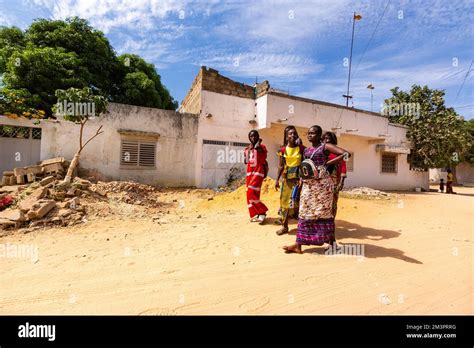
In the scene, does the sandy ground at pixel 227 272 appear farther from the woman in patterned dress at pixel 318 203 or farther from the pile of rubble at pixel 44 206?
the pile of rubble at pixel 44 206

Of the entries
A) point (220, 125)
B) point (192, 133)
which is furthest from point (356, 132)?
point (192, 133)

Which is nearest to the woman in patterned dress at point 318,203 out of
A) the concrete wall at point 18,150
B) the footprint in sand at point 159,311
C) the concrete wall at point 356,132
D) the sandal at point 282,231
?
the sandal at point 282,231

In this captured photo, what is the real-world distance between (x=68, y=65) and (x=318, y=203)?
13.8 metres

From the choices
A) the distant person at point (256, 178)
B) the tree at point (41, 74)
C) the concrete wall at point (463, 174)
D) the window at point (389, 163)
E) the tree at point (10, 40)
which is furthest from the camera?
the concrete wall at point (463, 174)

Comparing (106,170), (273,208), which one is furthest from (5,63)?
(273,208)

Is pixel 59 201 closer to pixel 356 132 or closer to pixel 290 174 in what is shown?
pixel 290 174

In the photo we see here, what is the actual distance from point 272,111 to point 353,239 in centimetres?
793

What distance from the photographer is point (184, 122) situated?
1053 centimetres

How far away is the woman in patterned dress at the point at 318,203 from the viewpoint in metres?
3.34

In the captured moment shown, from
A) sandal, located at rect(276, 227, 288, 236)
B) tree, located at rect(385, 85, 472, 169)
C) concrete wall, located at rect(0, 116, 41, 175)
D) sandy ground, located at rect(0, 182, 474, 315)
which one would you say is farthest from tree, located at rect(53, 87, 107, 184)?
tree, located at rect(385, 85, 472, 169)

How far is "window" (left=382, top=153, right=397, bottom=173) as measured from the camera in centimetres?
1579

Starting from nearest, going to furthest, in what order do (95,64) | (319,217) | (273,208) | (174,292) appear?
1. (174,292)
2. (319,217)
3. (273,208)
4. (95,64)

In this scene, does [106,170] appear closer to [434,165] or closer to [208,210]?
[208,210]

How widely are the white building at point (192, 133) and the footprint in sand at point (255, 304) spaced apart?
331 inches
